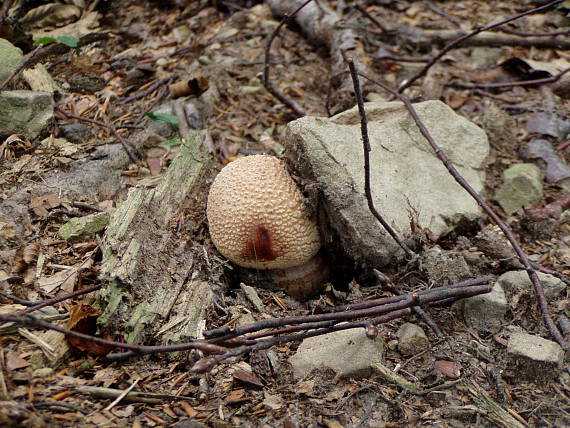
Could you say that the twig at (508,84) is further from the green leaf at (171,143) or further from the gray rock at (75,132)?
the gray rock at (75,132)

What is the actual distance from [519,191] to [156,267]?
2384mm

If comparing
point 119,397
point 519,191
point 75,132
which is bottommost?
point 519,191

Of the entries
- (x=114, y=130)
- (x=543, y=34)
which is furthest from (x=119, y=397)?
(x=543, y=34)

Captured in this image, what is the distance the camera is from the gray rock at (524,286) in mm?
2302

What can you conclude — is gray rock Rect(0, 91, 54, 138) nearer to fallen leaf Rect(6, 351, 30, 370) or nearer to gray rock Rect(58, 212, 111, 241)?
gray rock Rect(58, 212, 111, 241)

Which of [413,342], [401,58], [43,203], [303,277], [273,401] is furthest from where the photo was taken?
[401,58]

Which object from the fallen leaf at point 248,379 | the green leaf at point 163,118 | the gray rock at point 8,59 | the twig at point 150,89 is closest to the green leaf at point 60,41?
the gray rock at point 8,59

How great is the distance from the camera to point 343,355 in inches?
80.4

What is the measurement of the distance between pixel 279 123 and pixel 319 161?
1.27 m

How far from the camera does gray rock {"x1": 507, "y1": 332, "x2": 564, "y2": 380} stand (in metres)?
1.94

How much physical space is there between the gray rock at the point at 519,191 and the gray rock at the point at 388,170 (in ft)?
0.94

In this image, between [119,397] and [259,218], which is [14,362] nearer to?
[119,397]

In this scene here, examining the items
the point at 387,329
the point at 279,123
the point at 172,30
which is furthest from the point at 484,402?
the point at 172,30

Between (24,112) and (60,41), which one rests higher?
(60,41)
